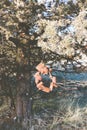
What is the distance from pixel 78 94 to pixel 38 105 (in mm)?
1677

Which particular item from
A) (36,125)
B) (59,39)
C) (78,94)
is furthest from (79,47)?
(78,94)

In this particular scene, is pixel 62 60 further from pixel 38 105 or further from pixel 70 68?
pixel 38 105

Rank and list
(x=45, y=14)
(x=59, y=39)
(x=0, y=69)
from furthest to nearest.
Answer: (x=0, y=69) → (x=45, y=14) → (x=59, y=39)

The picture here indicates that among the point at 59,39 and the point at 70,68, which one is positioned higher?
the point at 59,39

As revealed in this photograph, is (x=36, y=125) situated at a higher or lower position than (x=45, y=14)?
lower

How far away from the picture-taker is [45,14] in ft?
33.6

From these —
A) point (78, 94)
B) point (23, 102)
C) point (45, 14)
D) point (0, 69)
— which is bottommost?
point (78, 94)

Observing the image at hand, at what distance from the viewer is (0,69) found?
431 inches

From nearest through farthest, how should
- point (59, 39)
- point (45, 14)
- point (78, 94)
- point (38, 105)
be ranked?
1. point (59, 39)
2. point (45, 14)
3. point (38, 105)
4. point (78, 94)

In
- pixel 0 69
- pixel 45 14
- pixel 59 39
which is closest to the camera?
pixel 59 39

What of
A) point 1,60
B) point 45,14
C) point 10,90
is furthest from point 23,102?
point 45,14

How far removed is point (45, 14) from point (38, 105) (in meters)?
3.51

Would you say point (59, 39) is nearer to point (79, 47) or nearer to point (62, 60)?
point (79, 47)

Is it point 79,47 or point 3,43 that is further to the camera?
point 3,43
